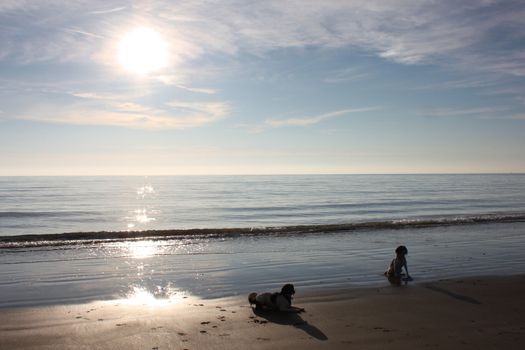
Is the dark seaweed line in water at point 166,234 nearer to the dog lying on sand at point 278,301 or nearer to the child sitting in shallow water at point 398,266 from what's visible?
the child sitting in shallow water at point 398,266

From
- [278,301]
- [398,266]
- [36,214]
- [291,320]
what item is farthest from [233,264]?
[36,214]

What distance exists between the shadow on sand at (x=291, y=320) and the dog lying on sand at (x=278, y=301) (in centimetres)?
10

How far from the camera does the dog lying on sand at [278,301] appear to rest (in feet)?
32.1

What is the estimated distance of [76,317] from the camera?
32.2 ft

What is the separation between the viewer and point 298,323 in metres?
9.23

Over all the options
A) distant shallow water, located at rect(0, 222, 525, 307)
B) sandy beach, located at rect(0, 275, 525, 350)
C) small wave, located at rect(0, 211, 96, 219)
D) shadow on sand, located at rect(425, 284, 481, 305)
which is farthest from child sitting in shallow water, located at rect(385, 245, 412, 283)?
small wave, located at rect(0, 211, 96, 219)

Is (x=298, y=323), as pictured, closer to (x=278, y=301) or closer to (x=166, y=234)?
(x=278, y=301)

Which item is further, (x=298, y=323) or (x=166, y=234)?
(x=166, y=234)

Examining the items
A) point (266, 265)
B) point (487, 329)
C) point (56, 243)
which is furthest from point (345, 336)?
point (56, 243)

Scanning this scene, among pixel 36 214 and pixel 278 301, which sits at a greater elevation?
pixel 36 214

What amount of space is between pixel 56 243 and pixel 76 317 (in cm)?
1531

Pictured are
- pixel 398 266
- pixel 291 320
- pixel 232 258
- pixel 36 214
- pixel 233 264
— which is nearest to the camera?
pixel 291 320

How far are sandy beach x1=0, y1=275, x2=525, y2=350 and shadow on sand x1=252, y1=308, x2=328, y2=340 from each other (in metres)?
0.02

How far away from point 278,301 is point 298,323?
0.72 metres
